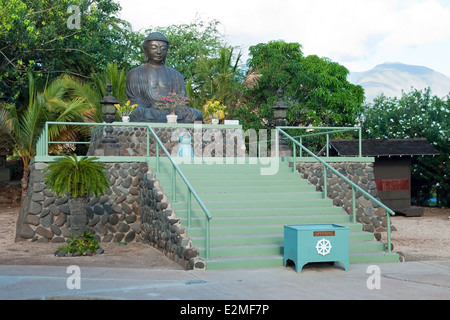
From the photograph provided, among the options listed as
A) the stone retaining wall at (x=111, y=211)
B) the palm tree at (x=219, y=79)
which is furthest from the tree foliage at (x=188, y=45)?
the stone retaining wall at (x=111, y=211)

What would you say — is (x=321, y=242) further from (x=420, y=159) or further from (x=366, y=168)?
(x=420, y=159)

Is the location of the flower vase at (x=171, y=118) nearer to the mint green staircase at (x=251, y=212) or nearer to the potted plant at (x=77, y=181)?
the mint green staircase at (x=251, y=212)

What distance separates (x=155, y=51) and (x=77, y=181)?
762cm

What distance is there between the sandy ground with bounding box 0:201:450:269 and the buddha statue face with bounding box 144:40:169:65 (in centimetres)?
642

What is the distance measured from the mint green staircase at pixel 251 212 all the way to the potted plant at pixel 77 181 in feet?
4.71

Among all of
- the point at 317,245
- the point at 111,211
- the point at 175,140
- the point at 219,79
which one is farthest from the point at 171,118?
the point at 219,79

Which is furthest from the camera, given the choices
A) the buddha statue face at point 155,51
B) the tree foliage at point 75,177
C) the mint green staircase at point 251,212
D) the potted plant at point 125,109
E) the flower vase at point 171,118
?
the buddha statue face at point 155,51

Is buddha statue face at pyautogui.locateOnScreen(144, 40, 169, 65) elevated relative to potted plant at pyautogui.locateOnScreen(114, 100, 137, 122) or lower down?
elevated

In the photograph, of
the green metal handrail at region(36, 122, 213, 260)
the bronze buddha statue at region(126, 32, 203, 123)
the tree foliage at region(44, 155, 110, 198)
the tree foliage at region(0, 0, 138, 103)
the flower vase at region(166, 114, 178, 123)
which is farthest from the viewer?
the tree foliage at region(0, 0, 138, 103)

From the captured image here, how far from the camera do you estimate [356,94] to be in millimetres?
29234

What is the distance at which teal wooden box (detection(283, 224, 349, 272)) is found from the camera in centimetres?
909

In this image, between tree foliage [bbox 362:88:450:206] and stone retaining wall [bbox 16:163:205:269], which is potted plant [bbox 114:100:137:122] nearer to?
stone retaining wall [bbox 16:163:205:269]

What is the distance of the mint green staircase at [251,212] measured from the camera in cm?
996

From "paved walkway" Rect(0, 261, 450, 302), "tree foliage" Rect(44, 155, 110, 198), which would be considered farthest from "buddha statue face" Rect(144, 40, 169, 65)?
"paved walkway" Rect(0, 261, 450, 302)
